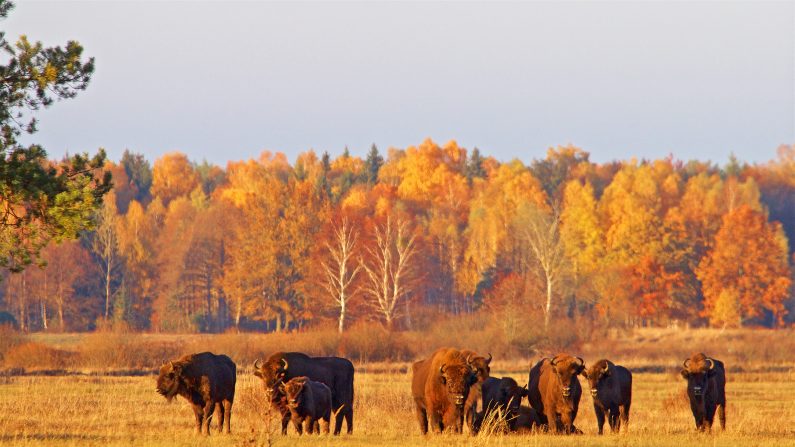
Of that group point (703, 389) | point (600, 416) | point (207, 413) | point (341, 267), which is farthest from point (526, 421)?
point (341, 267)

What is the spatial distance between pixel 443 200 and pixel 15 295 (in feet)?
144

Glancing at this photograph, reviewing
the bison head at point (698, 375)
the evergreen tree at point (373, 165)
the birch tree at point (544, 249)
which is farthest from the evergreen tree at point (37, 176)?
the evergreen tree at point (373, 165)

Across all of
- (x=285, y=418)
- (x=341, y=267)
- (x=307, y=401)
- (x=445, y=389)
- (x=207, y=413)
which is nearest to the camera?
(x=445, y=389)

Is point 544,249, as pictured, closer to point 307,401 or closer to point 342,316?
point 342,316

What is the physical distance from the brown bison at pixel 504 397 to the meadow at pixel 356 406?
1.68m

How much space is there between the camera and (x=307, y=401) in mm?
25469

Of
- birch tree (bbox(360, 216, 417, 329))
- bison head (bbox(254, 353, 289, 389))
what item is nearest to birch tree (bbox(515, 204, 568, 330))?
birch tree (bbox(360, 216, 417, 329))

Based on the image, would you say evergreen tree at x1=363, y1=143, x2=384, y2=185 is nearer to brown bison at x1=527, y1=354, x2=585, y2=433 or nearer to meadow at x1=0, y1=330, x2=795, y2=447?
meadow at x1=0, y1=330, x2=795, y2=447

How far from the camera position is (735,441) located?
23422mm

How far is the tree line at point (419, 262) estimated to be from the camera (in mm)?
88625

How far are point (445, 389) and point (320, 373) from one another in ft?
14.9

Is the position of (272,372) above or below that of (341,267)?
below

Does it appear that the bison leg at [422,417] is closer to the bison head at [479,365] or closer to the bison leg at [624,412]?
the bison head at [479,365]

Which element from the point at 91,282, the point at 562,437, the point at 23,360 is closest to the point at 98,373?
the point at 23,360
